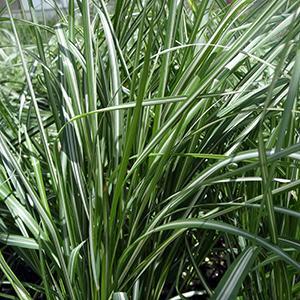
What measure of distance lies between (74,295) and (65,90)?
335mm

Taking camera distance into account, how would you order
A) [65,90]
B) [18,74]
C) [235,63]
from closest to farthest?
[235,63]
[65,90]
[18,74]

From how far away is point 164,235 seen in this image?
0.90 meters

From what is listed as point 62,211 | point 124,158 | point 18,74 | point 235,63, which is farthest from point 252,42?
point 18,74

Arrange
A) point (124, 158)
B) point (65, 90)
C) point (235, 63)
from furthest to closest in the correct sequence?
point (65, 90) → point (235, 63) → point (124, 158)

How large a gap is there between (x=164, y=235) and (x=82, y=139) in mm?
194

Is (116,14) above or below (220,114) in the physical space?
above

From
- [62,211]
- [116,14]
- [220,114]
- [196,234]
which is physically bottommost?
[196,234]

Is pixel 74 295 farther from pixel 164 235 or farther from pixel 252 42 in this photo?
pixel 252 42

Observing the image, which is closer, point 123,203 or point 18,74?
point 123,203

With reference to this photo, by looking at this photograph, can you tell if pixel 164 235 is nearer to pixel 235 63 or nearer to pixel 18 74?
pixel 235 63

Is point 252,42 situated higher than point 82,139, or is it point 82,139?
point 252,42

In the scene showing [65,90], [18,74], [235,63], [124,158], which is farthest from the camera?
[18,74]

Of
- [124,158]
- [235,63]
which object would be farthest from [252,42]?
[124,158]

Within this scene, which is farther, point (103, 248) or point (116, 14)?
point (116, 14)
